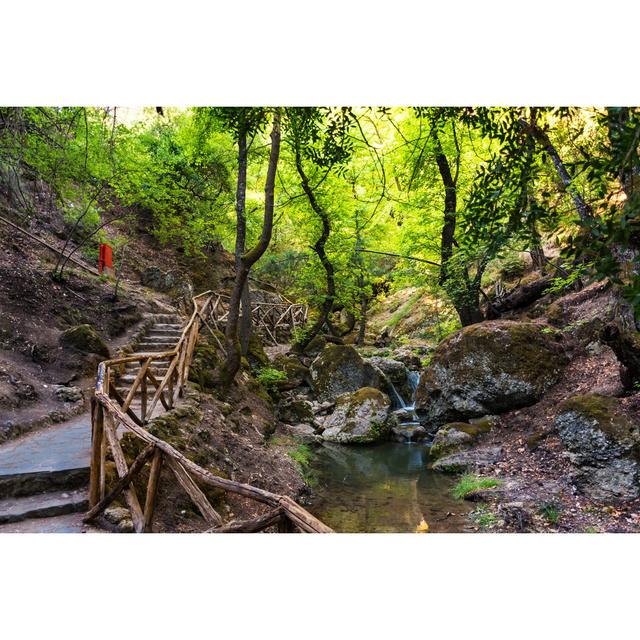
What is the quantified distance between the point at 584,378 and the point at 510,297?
124 inches

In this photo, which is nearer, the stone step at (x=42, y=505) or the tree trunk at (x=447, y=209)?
the stone step at (x=42, y=505)

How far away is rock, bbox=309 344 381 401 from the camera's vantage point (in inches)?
371

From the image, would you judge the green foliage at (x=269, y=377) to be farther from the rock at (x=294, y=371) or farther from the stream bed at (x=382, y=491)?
the stream bed at (x=382, y=491)

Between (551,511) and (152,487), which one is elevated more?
(152,487)

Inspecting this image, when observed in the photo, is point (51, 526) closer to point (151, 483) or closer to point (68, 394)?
point (151, 483)

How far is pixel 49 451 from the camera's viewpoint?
3816mm

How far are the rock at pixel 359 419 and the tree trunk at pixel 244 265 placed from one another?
93.4 inches

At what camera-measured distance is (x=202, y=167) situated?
1117cm

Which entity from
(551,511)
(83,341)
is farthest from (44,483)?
(551,511)

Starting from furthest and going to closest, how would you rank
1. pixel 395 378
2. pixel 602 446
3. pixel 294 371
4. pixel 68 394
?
pixel 294 371, pixel 395 378, pixel 68 394, pixel 602 446

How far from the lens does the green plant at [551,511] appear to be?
393 cm

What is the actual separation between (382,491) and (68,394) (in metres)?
4.08

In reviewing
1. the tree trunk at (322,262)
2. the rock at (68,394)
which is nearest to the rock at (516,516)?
the rock at (68,394)

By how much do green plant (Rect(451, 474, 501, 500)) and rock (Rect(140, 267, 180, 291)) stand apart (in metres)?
9.08
